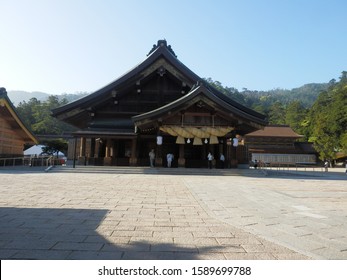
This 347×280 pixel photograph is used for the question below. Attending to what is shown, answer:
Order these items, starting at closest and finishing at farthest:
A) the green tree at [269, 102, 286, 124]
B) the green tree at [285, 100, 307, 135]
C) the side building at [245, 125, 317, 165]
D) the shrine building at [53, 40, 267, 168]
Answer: the shrine building at [53, 40, 267, 168]
the side building at [245, 125, 317, 165]
the green tree at [285, 100, 307, 135]
the green tree at [269, 102, 286, 124]

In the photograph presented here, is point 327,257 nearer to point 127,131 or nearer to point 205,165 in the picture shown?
point 205,165

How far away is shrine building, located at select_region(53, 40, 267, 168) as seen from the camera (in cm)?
1823

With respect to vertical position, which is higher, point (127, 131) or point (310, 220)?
point (127, 131)

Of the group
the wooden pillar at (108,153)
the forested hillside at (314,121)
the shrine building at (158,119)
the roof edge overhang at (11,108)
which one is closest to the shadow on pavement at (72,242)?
the shrine building at (158,119)

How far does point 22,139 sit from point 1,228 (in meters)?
24.4

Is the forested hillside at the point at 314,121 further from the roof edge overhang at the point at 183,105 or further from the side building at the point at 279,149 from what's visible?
the roof edge overhang at the point at 183,105

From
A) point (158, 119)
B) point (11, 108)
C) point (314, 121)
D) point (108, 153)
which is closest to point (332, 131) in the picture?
point (314, 121)

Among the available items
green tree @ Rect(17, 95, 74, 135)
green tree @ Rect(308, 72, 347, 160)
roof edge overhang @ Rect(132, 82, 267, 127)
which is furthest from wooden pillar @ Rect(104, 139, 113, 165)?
green tree @ Rect(17, 95, 74, 135)

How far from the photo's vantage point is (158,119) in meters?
17.9

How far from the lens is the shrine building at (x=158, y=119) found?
1823 cm

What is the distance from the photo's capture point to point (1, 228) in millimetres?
4516

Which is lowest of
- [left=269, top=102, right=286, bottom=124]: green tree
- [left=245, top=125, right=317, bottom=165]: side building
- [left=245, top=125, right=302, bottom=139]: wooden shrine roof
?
[left=245, top=125, right=317, bottom=165]: side building

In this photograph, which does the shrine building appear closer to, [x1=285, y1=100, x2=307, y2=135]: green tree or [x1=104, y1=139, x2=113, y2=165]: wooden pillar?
[x1=104, y1=139, x2=113, y2=165]: wooden pillar

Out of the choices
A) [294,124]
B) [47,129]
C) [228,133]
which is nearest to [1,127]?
[228,133]
